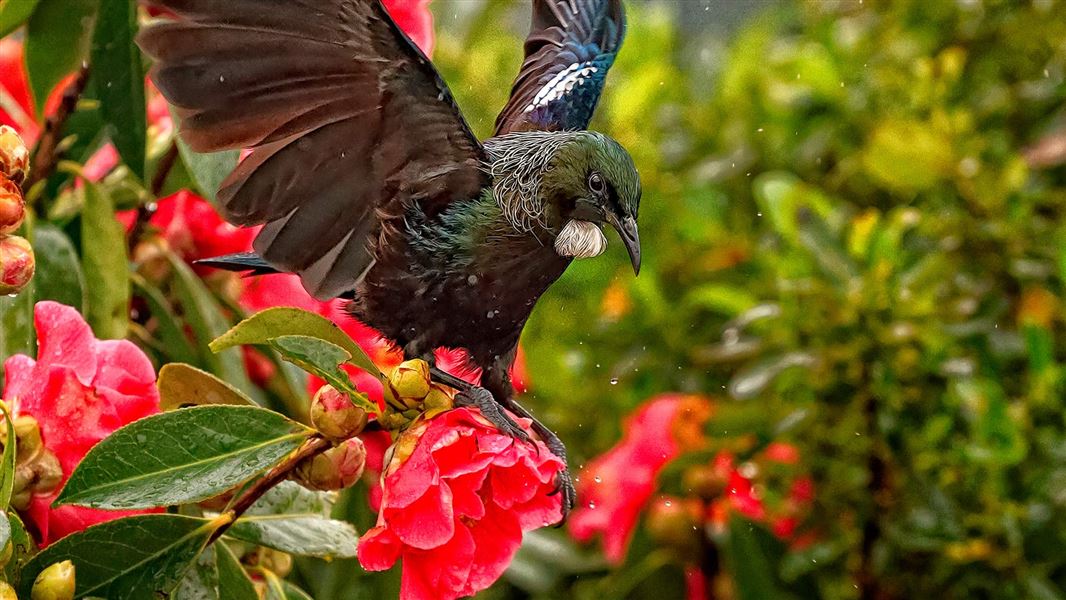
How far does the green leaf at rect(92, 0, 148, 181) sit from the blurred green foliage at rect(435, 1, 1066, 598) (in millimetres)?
239

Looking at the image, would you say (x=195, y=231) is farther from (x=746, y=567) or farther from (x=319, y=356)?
(x=746, y=567)

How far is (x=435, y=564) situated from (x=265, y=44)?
0.19m

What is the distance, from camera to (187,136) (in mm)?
426

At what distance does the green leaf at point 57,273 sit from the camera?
677mm

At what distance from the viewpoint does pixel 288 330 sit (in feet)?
1.52

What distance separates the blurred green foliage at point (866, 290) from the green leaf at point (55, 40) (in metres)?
0.25

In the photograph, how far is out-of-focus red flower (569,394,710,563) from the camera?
1.25 m

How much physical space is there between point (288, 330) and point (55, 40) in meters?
0.37

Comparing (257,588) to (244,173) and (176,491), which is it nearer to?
(176,491)

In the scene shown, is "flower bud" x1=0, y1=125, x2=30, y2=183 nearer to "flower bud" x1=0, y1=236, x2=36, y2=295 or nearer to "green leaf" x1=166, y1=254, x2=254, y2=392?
"flower bud" x1=0, y1=236, x2=36, y2=295

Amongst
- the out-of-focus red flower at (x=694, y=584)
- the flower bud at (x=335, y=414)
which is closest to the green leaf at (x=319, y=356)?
the flower bud at (x=335, y=414)

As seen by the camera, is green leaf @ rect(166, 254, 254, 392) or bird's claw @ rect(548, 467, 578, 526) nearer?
bird's claw @ rect(548, 467, 578, 526)

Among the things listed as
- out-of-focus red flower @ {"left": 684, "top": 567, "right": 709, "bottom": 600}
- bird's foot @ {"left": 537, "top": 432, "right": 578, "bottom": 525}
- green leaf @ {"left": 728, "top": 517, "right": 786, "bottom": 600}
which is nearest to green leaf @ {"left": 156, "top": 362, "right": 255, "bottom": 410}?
bird's foot @ {"left": 537, "top": 432, "right": 578, "bottom": 525}

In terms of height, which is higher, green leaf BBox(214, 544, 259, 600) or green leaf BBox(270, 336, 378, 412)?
green leaf BBox(270, 336, 378, 412)
